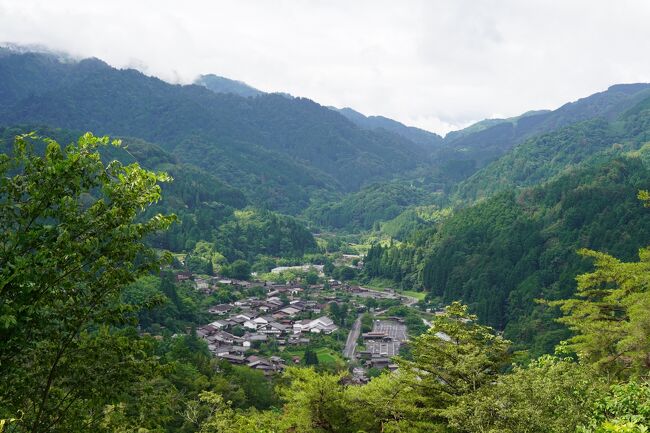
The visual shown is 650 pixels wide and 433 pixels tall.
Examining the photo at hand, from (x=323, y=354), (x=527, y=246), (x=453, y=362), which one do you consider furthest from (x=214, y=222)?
(x=453, y=362)

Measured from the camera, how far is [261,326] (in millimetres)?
67188

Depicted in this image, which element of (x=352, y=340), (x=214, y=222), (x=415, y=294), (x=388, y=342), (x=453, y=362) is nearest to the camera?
(x=453, y=362)

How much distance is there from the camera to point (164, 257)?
7.92m

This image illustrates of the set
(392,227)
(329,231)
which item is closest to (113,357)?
(392,227)

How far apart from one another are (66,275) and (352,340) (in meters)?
59.1

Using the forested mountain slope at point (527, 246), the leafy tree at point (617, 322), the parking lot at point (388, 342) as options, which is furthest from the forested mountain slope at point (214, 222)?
the leafy tree at point (617, 322)

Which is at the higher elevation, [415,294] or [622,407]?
[622,407]

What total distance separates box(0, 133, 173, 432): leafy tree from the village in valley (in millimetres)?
34770

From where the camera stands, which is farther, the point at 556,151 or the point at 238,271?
the point at 556,151

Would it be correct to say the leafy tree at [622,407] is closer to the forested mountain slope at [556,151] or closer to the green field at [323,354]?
the green field at [323,354]

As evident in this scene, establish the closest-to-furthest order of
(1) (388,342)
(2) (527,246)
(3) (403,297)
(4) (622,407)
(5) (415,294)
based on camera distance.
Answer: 1. (4) (622,407)
2. (1) (388,342)
3. (2) (527,246)
4. (3) (403,297)
5. (5) (415,294)

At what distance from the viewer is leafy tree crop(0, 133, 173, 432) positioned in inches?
255

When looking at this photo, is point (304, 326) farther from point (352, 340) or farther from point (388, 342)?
point (388, 342)

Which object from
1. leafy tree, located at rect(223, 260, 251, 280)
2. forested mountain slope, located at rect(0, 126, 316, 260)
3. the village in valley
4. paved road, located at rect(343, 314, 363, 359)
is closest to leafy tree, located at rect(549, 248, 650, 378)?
the village in valley
